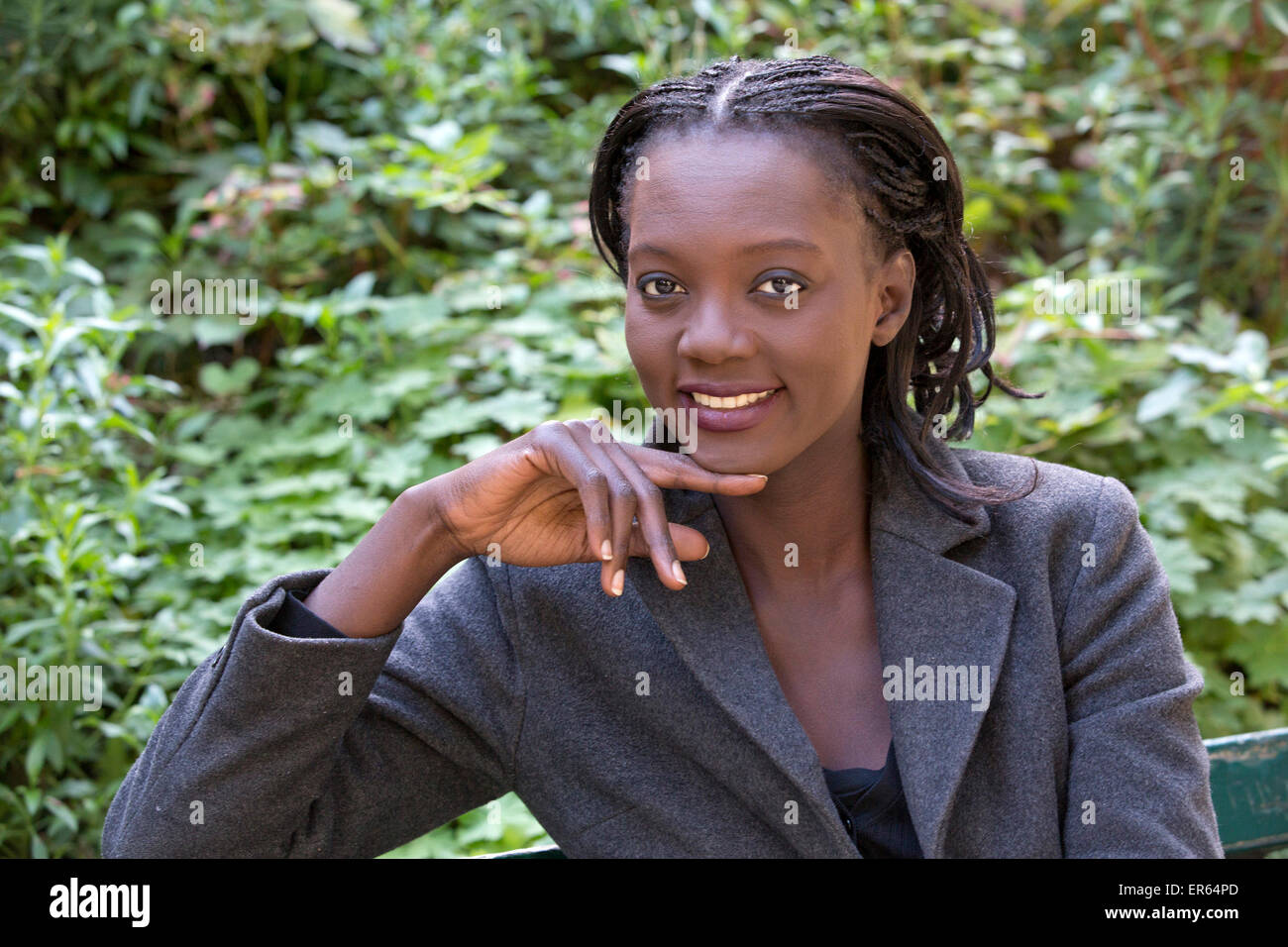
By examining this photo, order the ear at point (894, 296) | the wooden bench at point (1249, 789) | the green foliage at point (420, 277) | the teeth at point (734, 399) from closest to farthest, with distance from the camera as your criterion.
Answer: the teeth at point (734, 399) < the ear at point (894, 296) < the wooden bench at point (1249, 789) < the green foliage at point (420, 277)

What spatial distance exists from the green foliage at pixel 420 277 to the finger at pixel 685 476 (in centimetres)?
102

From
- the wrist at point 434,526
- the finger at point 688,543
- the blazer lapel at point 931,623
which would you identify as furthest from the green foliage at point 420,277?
the wrist at point 434,526

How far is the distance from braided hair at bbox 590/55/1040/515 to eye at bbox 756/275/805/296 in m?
0.15

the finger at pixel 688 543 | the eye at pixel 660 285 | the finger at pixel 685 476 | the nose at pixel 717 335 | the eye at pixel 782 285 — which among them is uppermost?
the eye at pixel 660 285

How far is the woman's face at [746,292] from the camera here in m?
1.61

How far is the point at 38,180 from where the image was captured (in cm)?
448

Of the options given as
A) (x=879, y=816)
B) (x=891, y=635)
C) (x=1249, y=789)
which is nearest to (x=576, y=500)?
(x=891, y=635)

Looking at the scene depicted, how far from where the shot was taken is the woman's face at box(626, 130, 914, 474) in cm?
161

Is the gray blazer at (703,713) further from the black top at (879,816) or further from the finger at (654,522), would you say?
the finger at (654,522)

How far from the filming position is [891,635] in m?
1.80

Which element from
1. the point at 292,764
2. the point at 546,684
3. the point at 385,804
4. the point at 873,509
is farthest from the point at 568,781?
the point at 873,509

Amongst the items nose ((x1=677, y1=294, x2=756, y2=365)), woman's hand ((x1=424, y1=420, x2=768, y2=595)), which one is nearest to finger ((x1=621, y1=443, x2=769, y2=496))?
woman's hand ((x1=424, y1=420, x2=768, y2=595))

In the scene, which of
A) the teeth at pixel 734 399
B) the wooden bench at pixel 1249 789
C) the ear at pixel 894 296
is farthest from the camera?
the wooden bench at pixel 1249 789
